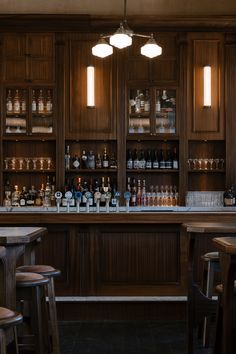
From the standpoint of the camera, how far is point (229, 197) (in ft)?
23.2

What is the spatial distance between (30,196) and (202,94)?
2492 mm

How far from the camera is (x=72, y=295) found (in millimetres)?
5801

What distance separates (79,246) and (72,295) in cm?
49

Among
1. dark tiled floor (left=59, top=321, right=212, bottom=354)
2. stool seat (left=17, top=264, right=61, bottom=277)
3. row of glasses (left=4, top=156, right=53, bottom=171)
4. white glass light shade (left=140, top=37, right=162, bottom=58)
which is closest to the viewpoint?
stool seat (left=17, top=264, right=61, bottom=277)

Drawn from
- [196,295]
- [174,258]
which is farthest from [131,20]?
[196,295]

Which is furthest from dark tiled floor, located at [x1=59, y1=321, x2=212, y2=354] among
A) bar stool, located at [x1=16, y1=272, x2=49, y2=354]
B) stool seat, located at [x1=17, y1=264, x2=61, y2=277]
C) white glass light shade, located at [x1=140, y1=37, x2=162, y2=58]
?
white glass light shade, located at [x1=140, y1=37, x2=162, y2=58]

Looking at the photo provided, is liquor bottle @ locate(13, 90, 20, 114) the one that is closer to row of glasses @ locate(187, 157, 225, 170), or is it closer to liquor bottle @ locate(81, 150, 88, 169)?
liquor bottle @ locate(81, 150, 88, 169)

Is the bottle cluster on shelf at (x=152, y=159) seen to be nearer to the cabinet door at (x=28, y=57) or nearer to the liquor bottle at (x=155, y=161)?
the liquor bottle at (x=155, y=161)

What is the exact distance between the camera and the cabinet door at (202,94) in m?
7.12

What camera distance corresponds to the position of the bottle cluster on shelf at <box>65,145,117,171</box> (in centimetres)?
720

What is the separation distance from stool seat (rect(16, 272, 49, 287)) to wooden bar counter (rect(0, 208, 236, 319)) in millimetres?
2160

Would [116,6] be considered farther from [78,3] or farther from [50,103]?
[50,103]

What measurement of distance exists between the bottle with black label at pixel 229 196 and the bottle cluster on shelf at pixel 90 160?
1418mm

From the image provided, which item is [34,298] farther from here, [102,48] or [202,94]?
[202,94]
